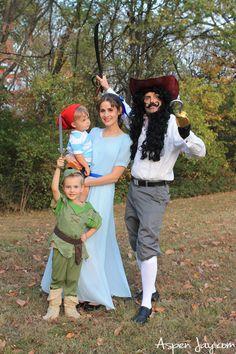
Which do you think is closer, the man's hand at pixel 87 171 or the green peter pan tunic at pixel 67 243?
the green peter pan tunic at pixel 67 243

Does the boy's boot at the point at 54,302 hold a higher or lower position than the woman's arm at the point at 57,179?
lower

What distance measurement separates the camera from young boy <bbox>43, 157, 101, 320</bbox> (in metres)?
4.26

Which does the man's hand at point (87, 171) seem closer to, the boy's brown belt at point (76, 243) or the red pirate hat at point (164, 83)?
the boy's brown belt at point (76, 243)

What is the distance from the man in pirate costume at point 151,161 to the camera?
426 cm

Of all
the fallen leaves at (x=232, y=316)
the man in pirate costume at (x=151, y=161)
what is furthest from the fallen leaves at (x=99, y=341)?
the fallen leaves at (x=232, y=316)

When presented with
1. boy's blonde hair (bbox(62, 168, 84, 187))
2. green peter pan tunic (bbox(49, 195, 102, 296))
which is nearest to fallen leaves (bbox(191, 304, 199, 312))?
green peter pan tunic (bbox(49, 195, 102, 296))

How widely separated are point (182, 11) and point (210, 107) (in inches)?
132

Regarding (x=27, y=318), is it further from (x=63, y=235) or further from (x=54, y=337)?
A: (x=63, y=235)

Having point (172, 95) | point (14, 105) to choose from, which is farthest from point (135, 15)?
point (172, 95)

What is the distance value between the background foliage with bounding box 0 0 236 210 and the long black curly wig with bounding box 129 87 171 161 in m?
7.46

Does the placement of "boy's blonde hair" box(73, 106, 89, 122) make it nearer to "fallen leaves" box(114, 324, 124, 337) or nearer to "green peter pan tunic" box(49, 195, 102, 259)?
"green peter pan tunic" box(49, 195, 102, 259)

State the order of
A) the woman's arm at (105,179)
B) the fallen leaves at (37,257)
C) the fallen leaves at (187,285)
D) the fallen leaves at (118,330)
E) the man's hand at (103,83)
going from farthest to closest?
1. the fallen leaves at (37,257)
2. the fallen leaves at (187,285)
3. the man's hand at (103,83)
4. the woman's arm at (105,179)
5. the fallen leaves at (118,330)

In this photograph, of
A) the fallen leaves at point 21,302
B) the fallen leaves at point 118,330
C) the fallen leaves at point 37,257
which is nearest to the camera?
the fallen leaves at point 118,330

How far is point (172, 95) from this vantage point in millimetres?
4371
